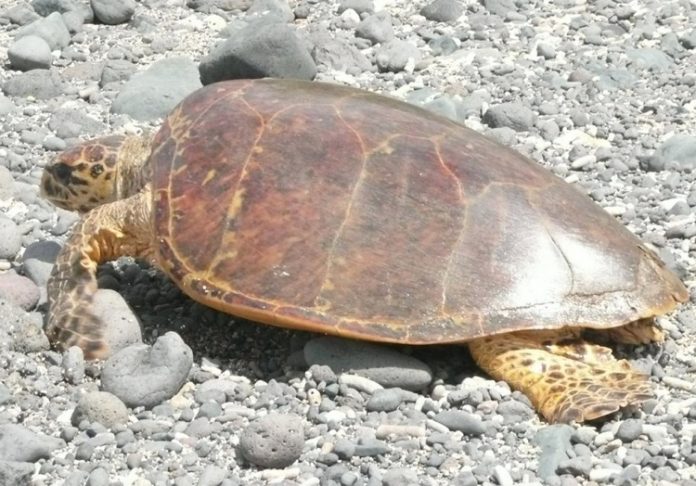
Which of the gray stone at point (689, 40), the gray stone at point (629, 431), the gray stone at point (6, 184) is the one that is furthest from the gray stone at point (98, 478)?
the gray stone at point (689, 40)

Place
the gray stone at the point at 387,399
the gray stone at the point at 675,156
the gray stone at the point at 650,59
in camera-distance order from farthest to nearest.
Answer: the gray stone at the point at 650,59
the gray stone at the point at 675,156
the gray stone at the point at 387,399

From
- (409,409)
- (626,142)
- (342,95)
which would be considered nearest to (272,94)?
(342,95)

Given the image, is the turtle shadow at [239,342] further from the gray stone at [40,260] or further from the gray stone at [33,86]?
the gray stone at [33,86]

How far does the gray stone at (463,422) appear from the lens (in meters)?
5.53

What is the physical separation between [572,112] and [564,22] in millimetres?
1893

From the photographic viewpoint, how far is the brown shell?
19.2 feet

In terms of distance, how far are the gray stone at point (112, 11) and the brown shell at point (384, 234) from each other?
15.2 feet

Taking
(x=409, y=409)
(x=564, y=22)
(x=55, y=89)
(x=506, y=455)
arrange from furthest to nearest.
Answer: (x=564, y=22), (x=55, y=89), (x=409, y=409), (x=506, y=455)

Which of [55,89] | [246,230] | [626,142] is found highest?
[246,230]

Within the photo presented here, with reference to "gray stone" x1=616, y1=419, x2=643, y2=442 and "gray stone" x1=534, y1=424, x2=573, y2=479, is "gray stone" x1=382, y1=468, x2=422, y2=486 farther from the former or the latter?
"gray stone" x1=616, y1=419, x2=643, y2=442

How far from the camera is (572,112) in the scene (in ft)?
30.0

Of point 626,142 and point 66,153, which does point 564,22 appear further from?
point 66,153

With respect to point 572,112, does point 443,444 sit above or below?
above

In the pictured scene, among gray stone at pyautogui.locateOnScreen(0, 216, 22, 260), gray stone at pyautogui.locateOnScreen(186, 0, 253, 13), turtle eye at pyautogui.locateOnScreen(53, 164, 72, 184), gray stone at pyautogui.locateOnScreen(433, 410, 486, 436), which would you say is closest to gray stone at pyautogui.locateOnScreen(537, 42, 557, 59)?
gray stone at pyautogui.locateOnScreen(186, 0, 253, 13)
